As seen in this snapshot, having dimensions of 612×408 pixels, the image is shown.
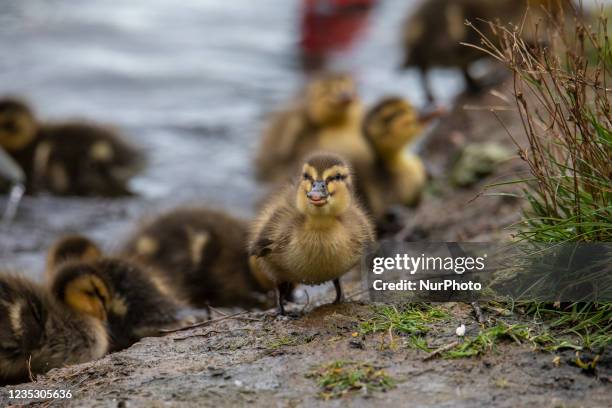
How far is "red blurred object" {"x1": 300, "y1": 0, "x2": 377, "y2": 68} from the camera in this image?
10.5 meters

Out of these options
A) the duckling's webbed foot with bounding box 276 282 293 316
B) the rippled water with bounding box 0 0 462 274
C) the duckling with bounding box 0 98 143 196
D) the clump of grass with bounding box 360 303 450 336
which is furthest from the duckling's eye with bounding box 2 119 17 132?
the clump of grass with bounding box 360 303 450 336

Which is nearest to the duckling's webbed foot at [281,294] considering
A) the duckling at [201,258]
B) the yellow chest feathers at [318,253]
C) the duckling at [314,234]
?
the duckling at [314,234]

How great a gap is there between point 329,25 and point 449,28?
4.17 metres

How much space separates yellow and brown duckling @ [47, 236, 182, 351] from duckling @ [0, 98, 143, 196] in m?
2.11

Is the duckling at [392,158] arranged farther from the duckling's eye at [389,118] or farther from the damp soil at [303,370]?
the damp soil at [303,370]

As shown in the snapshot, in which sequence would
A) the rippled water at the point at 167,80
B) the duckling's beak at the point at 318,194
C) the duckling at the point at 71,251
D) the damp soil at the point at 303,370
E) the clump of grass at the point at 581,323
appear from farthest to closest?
1. the rippled water at the point at 167,80
2. the duckling at the point at 71,251
3. the duckling's beak at the point at 318,194
4. the clump of grass at the point at 581,323
5. the damp soil at the point at 303,370

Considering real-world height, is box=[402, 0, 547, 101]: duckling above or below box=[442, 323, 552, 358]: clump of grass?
above

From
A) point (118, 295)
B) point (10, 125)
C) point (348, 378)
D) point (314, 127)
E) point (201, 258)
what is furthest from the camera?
point (314, 127)

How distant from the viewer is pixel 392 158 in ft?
20.1

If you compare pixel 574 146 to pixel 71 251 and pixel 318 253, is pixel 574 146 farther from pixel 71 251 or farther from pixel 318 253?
pixel 71 251

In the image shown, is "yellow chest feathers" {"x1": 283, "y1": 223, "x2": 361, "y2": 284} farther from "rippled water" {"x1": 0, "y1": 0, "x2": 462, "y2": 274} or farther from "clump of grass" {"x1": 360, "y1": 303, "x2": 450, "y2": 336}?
"rippled water" {"x1": 0, "y1": 0, "x2": 462, "y2": 274}

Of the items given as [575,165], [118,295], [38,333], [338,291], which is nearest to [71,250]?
[118,295]

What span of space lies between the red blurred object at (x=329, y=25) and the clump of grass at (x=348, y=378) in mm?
7495

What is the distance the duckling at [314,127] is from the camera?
6441 millimetres
